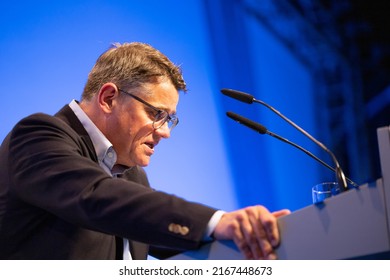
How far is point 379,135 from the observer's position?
2.45 ft

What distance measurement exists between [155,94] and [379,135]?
100cm

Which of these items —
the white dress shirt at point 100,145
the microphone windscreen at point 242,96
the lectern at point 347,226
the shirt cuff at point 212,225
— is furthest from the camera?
the microphone windscreen at point 242,96

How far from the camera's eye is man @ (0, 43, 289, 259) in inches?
33.4

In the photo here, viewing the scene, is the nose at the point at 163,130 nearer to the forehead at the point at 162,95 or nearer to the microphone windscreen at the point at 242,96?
the forehead at the point at 162,95

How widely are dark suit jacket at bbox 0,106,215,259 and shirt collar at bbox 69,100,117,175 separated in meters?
0.03

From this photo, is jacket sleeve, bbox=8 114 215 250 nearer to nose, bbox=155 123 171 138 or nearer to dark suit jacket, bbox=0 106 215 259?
dark suit jacket, bbox=0 106 215 259

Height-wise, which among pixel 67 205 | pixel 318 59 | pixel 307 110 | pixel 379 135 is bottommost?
pixel 67 205

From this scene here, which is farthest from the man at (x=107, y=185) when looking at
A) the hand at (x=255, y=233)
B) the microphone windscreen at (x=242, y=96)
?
the microphone windscreen at (x=242, y=96)

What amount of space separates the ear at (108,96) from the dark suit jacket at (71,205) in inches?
4.4

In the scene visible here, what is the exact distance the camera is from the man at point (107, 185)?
0.85 m

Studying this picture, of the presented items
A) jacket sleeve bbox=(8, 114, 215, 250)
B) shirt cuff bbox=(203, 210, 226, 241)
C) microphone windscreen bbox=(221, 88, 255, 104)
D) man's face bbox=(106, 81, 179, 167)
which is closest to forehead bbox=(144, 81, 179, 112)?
man's face bbox=(106, 81, 179, 167)

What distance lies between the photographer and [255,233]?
0.79 metres
